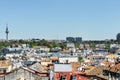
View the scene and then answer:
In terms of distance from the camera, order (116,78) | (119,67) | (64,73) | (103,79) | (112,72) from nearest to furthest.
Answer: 1. (64,73)
2. (103,79)
3. (116,78)
4. (112,72)
5. (119,67)

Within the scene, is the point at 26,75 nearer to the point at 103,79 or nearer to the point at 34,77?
the point at 34,77

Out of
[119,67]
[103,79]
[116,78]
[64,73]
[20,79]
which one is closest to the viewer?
[20,79]

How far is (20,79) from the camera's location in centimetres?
5050

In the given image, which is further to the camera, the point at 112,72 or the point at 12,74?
the point at 112,72

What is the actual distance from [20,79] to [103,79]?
50.3 ft

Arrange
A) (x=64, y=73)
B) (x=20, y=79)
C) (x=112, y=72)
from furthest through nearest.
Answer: (x=112, y=72) → (x=64, y=73) → (x=20, y=79)

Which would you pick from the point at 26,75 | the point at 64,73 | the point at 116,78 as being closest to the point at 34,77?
the point at 26,75

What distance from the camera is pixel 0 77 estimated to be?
167 ft

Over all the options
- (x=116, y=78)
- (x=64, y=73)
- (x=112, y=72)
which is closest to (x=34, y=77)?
(x=64, y=73)

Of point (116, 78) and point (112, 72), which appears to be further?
point (112, 72)

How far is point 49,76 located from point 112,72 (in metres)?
24.3

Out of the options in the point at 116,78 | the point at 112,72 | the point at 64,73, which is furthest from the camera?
the point at 112,72

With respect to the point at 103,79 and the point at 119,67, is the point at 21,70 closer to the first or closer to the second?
the point at 103,79

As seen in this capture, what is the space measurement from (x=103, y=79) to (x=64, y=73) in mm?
9447
